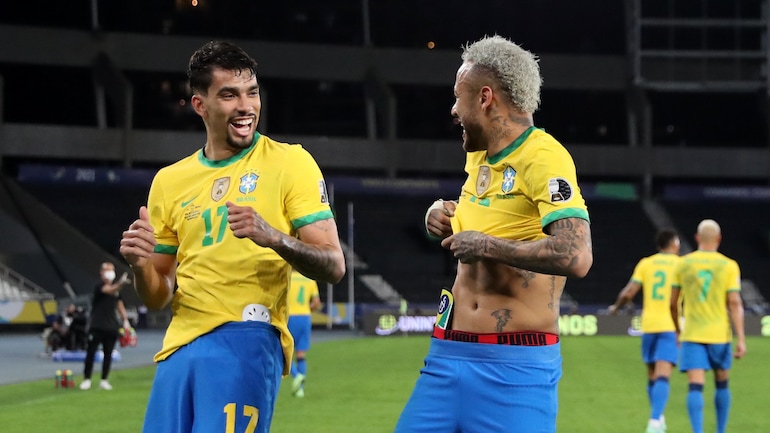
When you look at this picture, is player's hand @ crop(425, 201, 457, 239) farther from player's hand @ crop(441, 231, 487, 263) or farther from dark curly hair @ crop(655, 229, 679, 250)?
dark curly hair @ crop(655, 229, 679, 250)

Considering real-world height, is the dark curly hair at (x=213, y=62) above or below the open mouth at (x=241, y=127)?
above

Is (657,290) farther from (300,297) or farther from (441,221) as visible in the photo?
(441,221)

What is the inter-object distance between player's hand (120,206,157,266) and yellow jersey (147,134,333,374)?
21cm

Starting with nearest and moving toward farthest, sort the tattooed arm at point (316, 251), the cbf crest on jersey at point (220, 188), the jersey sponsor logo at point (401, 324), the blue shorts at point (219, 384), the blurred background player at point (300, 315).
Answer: the tattooed arm at point (316, 251) → the blue shorts at point (219, 384) → the cbf crest on jersey at point (220, 188) → the blurred background player at point (300, 315) → the jersey sponsor logo at point (401, 324)

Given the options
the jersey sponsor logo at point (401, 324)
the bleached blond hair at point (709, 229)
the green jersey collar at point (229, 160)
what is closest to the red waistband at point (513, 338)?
the green jersey collar at point (229, 160)

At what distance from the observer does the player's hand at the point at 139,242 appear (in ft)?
15.2

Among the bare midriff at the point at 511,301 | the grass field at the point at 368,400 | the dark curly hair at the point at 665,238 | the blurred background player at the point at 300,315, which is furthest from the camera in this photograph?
the blurred background player at the point at 300,315

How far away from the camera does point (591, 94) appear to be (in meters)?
53.8

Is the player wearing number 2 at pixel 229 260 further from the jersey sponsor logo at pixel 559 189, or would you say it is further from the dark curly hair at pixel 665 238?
the dark curly hair at pixel 665 238

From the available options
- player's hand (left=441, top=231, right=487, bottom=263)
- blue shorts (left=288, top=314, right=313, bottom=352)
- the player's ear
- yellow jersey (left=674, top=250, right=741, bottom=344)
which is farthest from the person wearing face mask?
player's hand (left=441, top=231, right=487, bottom=263)

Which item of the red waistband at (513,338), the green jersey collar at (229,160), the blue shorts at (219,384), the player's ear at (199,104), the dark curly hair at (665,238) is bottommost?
the dark curly hair at (665,238)

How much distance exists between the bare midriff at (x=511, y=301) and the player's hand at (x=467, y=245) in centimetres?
21

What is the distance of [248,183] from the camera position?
4.78 metres

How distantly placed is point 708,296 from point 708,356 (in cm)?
63
